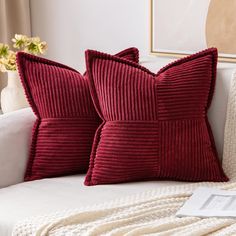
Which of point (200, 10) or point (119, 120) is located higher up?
point (200, 10)

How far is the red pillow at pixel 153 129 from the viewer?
2279 millimetres

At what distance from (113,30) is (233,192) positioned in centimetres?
140

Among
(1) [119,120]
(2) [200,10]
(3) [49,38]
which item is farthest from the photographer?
(3) [49,38]

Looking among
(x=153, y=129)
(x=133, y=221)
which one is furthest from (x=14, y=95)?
(x=133, y=221)

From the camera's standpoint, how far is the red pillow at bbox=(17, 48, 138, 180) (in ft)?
7.90

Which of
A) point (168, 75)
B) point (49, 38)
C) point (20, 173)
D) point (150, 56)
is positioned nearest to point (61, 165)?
point (20, 173)

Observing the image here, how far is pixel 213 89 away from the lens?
2.38 metres

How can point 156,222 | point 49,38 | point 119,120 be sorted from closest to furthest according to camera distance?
point 156,222 < point 119,120 < point 49,38

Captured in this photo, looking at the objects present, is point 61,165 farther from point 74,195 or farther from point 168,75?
point 168,75

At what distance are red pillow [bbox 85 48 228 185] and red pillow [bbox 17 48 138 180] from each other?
104 mm

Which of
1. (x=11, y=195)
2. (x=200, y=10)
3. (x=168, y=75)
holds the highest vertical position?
(x=200, y=10)

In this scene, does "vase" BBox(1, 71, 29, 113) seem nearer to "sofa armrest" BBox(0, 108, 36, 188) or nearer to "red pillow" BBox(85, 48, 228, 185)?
"sofa armrest" BBox(0, 108, 36, 188)

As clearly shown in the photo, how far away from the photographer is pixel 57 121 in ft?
7.94

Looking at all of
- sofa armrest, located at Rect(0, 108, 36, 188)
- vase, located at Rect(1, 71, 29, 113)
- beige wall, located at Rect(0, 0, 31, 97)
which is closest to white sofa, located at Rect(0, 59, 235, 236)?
sofa armrest, located at Rect(0, 108, 36, 188)
